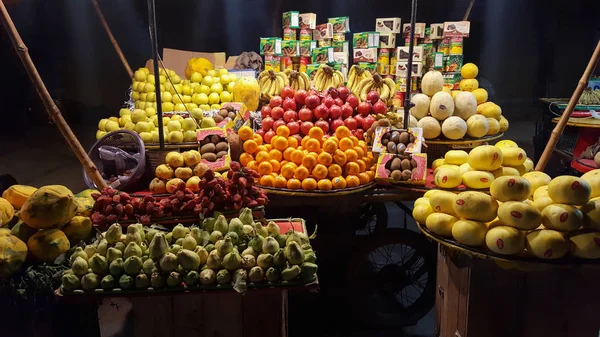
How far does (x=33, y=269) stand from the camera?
89.9 inches

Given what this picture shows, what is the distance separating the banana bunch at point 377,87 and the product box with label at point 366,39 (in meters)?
2.63

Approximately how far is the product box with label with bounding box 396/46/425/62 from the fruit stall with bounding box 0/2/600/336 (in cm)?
223

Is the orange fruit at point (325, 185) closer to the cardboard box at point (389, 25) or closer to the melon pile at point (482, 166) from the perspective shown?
the melon pile at point (482, 166)

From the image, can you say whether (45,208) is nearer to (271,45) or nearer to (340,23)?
(271,45)

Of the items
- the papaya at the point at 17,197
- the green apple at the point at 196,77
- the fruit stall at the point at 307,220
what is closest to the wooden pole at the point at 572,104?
the fruit stall at the point at 307,220

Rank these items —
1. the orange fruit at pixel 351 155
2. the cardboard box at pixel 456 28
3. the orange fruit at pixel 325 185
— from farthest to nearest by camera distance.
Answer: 1. the cardboard box at pixel 456 28
2. the orange fruit at pixel 351 155
3. the orange fruit at pixel 325 185

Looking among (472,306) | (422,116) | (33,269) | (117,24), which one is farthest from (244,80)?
(117,24)

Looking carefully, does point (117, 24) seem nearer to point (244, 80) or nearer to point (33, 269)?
point (244, 80)

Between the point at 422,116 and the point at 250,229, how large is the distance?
6.63ft

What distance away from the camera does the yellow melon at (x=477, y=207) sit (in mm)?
2172

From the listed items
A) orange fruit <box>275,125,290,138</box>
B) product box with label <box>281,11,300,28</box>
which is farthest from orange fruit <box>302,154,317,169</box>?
product box with label <box>281,11,300,28</box>

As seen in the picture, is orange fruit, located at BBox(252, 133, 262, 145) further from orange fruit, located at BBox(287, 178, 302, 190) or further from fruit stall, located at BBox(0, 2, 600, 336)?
orange fruit, located at BBox(287, 178, 302, 190)

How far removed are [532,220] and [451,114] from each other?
173 centimetres

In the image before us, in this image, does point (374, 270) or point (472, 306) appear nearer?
point (472, 306)
